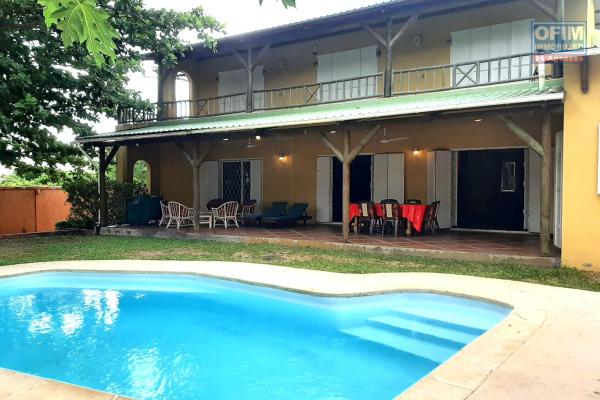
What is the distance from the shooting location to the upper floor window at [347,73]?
11828 mm

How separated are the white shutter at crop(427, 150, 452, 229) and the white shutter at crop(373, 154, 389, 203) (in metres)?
1.18

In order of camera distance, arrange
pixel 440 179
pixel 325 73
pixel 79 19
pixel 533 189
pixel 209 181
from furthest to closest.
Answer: pixel 209 181, pixel 325 73, pixel 440 179, pixel 533 189, pixel 79 19

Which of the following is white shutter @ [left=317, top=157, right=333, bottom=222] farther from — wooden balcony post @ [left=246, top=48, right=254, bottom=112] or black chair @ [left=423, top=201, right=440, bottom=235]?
black chair @ [left=423, top=201, right=440, bottom=235]

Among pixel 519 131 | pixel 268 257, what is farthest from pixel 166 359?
pixel 519 131

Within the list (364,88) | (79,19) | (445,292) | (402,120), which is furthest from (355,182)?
(79,19)

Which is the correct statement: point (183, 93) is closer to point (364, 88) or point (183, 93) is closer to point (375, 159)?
point (364, 88)

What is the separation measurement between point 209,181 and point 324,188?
4.30 metres

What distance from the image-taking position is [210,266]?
7.47m

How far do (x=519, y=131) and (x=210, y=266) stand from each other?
5525 millimetres

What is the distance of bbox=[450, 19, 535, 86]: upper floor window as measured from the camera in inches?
386

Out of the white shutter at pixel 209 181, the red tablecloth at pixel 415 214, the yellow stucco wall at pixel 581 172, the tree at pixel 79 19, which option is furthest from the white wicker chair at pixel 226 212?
the tree at pixel 79 19

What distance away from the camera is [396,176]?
11742 mm

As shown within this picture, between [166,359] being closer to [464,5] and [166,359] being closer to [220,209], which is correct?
[220,209]

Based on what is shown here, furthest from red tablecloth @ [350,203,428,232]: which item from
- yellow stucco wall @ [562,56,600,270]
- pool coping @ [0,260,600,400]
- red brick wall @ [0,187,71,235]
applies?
red brick wall @ [0,187,71,235]
